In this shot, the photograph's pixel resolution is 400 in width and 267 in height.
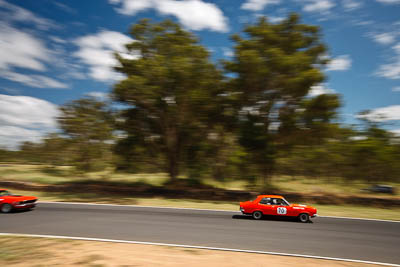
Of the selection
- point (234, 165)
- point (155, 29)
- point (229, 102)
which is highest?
point (155, 29)

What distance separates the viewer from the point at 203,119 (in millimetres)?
20750

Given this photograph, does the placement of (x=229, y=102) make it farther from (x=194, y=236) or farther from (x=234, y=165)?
(x=194, y=236)

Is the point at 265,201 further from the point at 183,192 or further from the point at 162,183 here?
the point at 162,183

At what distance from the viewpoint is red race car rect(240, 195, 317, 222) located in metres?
11.3

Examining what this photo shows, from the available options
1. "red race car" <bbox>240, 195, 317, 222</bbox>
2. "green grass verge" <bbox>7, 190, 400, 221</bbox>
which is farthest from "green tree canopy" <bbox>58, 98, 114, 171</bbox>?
"red race car" <bbox>240, 195, 317, 222</bbox>

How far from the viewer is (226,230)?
31.4 ft

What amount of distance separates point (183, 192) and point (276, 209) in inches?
378

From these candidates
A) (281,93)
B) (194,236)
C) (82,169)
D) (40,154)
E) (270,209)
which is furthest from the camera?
(40,154)

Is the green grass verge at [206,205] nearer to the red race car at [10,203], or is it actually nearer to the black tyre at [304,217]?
the black tyre at [304,217]

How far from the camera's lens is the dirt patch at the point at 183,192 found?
17469 millimetres

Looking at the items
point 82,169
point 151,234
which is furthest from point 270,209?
point 82,169

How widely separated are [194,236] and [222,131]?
13.6 meters

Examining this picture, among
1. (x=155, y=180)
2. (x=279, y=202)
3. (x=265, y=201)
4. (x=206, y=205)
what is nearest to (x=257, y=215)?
(x=265, y=201)

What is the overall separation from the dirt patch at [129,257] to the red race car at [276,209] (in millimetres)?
4855
